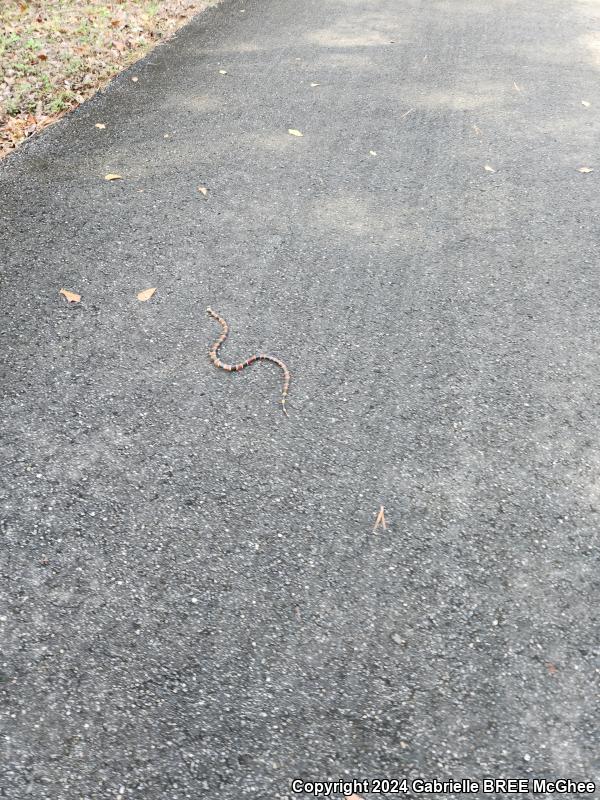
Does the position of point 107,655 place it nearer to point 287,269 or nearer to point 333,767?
point 333,767

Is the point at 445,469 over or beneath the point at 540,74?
beneath

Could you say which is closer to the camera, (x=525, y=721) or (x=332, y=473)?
(x=525, y=721)

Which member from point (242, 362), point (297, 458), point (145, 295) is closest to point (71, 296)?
point (145, 295)

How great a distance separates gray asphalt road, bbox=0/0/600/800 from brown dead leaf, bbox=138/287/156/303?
Result: 6 cm

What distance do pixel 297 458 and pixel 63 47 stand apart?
623cm

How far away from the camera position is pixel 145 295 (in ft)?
13.3

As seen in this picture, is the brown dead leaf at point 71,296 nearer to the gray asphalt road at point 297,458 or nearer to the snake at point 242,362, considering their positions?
the gray asphalt road at point 297,458

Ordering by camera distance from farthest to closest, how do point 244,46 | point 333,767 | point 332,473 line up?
point 244,46 < point 332,473 < point 333,767

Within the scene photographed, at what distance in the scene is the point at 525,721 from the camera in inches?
87.7

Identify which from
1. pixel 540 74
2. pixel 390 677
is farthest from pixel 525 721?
pixel 540 74

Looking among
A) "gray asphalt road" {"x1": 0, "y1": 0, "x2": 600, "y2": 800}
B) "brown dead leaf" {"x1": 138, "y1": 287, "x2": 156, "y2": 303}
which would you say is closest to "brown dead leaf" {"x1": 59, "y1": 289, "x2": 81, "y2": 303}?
"gray asphalt road" {"x1": 0, "y1": 0, "x2": 600, "y2": 800}

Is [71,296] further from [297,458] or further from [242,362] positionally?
[297,458]

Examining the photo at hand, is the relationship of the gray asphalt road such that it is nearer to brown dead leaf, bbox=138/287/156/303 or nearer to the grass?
brown dead leaf, bbox=138/287/156/303

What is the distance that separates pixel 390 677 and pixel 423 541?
1.94 feet
